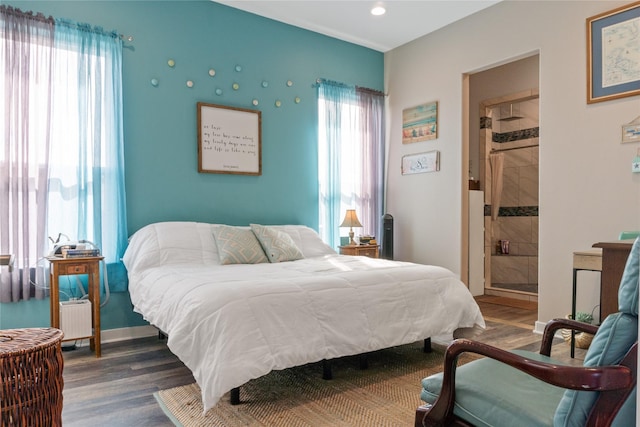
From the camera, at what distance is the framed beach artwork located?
16.5 ft

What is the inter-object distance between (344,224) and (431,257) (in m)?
1.10

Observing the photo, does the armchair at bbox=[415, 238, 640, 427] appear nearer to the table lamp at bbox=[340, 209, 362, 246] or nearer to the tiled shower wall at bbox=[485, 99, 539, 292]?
the table lamp at bbox=[340, 209, 362, 246]

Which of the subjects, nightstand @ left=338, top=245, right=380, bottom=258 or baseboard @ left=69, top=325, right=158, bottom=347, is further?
nightstand @ left=338, top=245, right=380, bottom=258

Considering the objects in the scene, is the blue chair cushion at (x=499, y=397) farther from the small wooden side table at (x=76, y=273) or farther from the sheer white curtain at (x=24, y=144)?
the sheer white curtain at (x=24, y=144)

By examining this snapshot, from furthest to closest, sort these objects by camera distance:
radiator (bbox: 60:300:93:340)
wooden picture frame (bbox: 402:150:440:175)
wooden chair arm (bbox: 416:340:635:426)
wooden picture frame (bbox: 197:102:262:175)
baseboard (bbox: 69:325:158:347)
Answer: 1. wooden picture frame (bbox: 402:150:440:175)
2. wooden picture frame (bbox: 197:102:262:175)
3. baseboard (bbox: 69:325:158:347)
4. radiator (bbox: 60:300:93:340)
5. wooden chair arm (bbox: 416:340:635:426)

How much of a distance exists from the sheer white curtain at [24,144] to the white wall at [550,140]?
3764 mm

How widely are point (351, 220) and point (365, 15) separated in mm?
2181

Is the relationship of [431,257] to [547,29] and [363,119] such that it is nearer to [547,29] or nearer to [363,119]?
[363,119]

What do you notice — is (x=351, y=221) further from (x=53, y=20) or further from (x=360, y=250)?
(x=53, y=20)

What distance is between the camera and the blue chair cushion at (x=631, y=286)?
112cm

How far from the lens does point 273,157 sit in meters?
4.68

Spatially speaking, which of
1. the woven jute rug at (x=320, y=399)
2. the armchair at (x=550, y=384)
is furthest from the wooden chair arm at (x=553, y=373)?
the woven jute rug at (x=320, y=399)

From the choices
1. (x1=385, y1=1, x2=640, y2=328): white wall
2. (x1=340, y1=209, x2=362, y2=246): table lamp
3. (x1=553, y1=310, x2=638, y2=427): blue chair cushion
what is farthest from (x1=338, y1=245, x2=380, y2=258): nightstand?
(x1=553, y1=310, x2=638, y2=427): blue chair cushion

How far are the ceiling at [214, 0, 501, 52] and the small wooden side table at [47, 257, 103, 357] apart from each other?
9.02 ft
